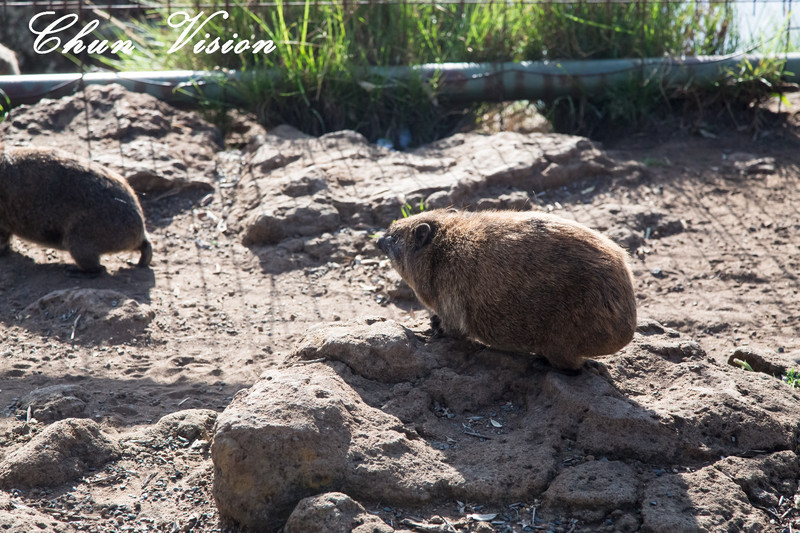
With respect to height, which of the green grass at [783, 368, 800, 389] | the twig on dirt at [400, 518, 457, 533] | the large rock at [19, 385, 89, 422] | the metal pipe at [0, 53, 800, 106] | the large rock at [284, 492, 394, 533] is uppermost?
the metal pipe at [0, 53, 800, 106]

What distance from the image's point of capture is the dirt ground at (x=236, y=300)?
142 inches

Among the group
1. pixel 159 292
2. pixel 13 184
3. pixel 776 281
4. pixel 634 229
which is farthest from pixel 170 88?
pixel 776 281

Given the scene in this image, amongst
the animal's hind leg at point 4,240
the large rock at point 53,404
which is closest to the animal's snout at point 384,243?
the large rock at point 53,404

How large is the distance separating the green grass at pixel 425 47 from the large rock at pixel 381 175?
595 mm

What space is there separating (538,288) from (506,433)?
2.44ft

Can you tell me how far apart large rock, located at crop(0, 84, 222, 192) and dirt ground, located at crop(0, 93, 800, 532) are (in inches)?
10.4

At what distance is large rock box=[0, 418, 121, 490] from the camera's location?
3457mm

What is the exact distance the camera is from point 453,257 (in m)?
4.41

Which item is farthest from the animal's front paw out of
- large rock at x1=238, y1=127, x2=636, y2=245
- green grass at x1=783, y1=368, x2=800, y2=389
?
large rock at x1=238, y1=127, x2=636, y2=245

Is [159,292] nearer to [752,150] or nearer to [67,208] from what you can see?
[67,208]

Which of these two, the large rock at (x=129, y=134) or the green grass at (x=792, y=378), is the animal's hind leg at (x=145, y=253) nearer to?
the large rock at (x=129, y=134)

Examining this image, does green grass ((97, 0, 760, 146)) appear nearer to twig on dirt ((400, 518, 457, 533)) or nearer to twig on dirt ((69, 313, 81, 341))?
twig on dirt ((69, 313, 81, 341))

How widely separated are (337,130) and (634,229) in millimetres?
3281

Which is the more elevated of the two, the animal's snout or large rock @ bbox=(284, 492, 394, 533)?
the animal's snout
